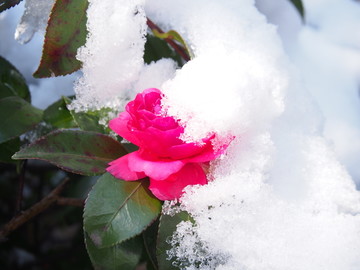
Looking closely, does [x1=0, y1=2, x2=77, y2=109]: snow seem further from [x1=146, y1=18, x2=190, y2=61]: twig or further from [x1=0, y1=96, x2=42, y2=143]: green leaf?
[x1=146, y1=18, x2=190, y2=61]: twig

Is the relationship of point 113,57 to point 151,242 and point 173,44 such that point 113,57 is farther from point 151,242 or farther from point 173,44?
point 151,242

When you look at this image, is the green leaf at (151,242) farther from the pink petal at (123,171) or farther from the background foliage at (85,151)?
the pink petal at (123,171)

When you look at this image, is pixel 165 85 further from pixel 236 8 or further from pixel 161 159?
pixel 236 8

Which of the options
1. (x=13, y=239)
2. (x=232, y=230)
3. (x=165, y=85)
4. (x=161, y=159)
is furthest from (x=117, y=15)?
(x=13, y=239)

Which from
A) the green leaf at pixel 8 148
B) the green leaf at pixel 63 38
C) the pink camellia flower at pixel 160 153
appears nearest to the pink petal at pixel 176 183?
the pink camellia flower at pixel 160 153

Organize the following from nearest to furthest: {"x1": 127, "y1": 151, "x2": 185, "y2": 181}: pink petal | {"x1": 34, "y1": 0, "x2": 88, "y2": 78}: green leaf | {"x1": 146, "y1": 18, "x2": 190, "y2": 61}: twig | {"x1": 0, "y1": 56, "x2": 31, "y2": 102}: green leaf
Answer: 1. {"x1": 127, "y1": 151, "x2": 185, "y2": 181}: pink petal
2. {"x1": 34, "y1": 0, "x2": 88, "y2": 78}: green leaf
3. {"x1": 146, "y1": 18, "x2": 190, "y2": 61}: twig
4. {"x1": 0, "y1": 56, "x2": 31, "y2": 102}: green leaf

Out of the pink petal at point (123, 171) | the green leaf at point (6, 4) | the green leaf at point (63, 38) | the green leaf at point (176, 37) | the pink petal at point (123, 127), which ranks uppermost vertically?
the green leaf at point (6, 4)

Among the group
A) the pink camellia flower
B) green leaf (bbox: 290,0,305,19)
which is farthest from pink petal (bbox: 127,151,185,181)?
green leaf (bbox: 290,0,305,19)

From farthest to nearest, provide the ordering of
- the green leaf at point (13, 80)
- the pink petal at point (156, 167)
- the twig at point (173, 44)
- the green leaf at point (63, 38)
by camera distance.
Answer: the green leaf at point (13, 80) → the twig at point (173, 44) → the green leaf at point (63, 38) → the pink petal at point (156, 167)
